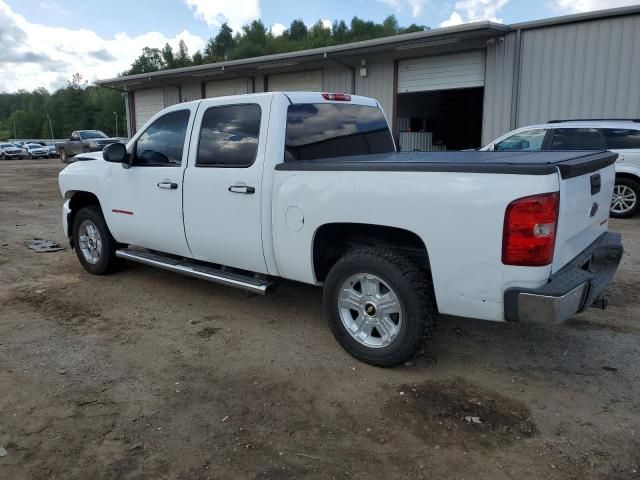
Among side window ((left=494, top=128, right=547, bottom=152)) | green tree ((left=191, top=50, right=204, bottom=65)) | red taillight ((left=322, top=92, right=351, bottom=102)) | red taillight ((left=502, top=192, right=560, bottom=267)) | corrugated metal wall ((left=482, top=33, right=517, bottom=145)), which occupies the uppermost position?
green tree ((left=191, top=50, right=204, bottom=65))

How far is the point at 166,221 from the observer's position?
17.2ft

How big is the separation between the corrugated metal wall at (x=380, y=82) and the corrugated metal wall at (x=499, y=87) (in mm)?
3177

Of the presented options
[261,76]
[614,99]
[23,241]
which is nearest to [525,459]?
[23,241]

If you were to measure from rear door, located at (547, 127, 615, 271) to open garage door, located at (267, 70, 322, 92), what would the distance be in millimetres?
15224

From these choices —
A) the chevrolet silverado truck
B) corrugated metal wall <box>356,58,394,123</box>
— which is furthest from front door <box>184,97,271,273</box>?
the chevrolet silverado truck

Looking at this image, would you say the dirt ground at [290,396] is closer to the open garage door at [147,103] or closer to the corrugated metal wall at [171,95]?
the corrugated metal wall at [171,95]

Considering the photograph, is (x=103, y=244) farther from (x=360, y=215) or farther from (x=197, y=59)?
(x=197, y=59)

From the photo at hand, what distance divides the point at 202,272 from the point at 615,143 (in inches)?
327

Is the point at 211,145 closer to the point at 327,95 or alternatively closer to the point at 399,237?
the point at 327,95

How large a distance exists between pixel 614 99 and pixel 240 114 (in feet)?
36.3

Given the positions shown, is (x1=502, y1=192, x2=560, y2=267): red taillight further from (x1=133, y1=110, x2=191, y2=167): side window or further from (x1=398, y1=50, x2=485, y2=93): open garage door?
(x1=398, y1=50, x2=485, y2=93): open garage door

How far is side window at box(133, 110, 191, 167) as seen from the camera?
203 inches

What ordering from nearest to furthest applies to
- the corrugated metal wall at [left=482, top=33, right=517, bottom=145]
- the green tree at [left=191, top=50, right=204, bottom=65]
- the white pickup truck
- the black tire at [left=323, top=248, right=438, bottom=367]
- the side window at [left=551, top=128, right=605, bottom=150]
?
1. the white pickup truck
2. the black tire at [left=323, top=248, right=438, bottom=367]
3. the side window at [left=551, top=128, right=605, bottom=150]
4. the corrugated metal wall at [left=482, top=33, right=517, bottom=145]
5. the green tree at [left=191, top=50, right=204, bottom=65]

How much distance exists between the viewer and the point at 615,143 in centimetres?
985
